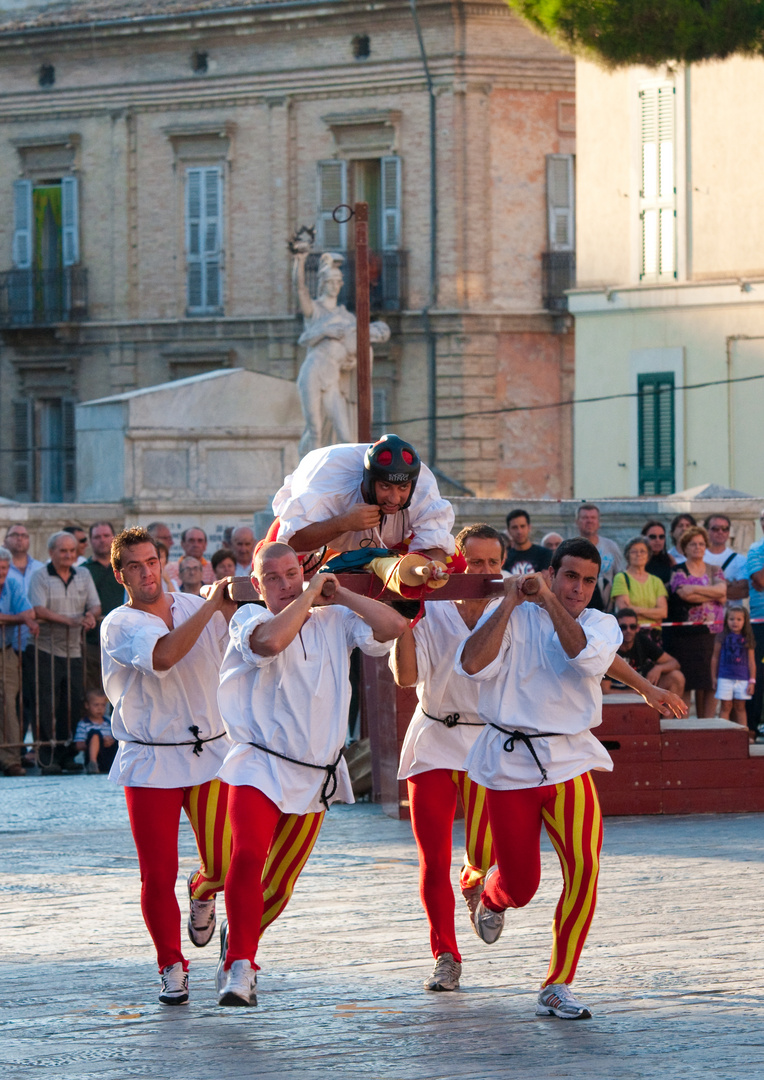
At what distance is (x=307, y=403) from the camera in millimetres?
24609

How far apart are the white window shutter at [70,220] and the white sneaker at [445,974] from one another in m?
31.5

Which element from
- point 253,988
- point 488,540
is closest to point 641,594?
point 488,540

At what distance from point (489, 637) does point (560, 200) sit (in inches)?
1141

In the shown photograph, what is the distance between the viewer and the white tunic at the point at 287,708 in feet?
21.5

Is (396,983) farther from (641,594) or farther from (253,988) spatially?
(641,594)

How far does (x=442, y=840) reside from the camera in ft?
Result: 23.4

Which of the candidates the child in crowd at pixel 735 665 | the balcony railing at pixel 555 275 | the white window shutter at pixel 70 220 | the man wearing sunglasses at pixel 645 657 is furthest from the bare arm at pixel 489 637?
the white window shutter at pixel 70 220

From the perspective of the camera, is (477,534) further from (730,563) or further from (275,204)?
(275,204)

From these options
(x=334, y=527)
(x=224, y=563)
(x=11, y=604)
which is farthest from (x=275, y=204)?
(x=334, y=527)

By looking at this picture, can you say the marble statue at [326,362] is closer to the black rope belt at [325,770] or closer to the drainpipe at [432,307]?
the drainpipe at [432,307]

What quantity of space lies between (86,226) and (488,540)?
30991 mm

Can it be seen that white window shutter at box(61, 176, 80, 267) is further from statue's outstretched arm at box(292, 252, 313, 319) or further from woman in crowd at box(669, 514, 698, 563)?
woman in crowd at box(669, 514, 698, 563)

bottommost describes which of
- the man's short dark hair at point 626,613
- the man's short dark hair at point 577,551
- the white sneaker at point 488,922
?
the white sneaker at point 488,922

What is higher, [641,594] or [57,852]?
[641,594]
